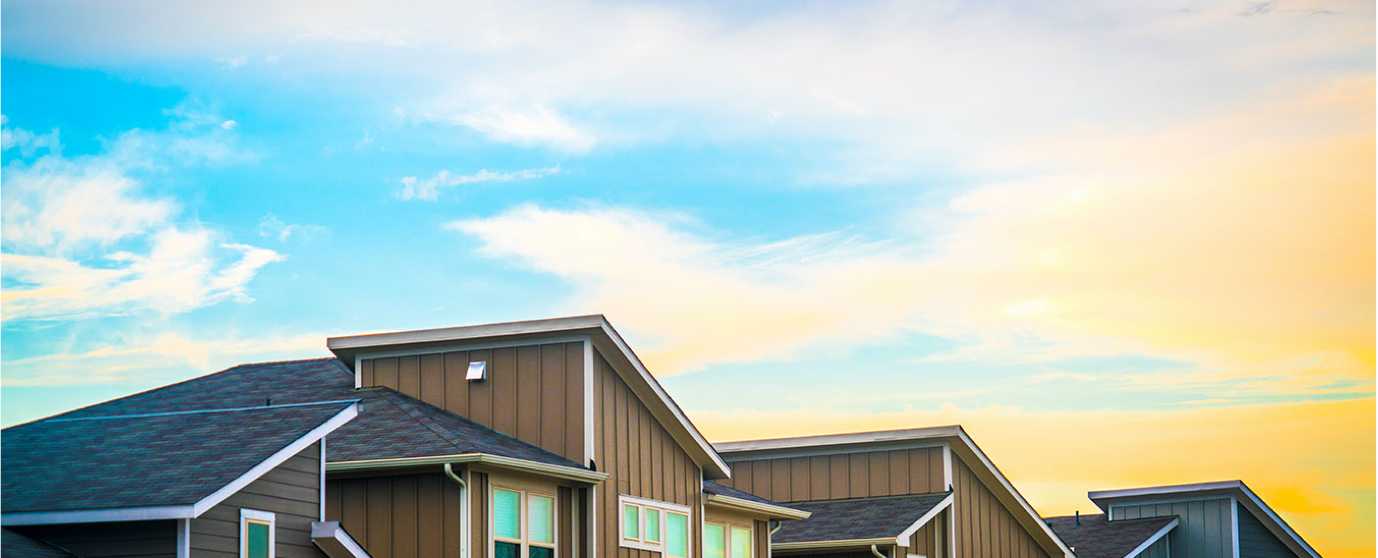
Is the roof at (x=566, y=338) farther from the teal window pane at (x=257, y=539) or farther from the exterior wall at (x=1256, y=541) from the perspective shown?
the exterior wall at (x=1256, y=541)

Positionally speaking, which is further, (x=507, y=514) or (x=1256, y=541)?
(x=1256, y=541)

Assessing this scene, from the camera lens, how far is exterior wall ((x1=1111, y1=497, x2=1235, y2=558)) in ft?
140

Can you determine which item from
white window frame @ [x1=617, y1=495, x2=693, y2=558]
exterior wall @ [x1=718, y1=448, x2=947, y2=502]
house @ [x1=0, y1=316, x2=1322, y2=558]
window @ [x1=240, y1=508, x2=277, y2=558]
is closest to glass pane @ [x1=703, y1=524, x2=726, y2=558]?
house @ [x1=0, y1=316, x2=1322, y2=558]

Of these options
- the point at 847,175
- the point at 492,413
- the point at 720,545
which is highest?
the point at 847,175

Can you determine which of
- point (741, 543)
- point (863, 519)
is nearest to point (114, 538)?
point (741, 543)

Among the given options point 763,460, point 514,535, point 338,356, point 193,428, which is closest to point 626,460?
point 514,535

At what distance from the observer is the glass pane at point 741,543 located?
31500 mm

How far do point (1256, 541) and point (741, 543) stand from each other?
18051mm

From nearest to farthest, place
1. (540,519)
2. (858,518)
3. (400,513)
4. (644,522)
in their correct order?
(400,513) → (540,519) → (644,522) → (858,518)

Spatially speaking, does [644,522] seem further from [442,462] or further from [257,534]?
[257,534]

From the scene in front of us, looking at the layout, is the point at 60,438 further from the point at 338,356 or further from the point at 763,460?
the point at 763,460

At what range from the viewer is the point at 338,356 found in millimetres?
28844

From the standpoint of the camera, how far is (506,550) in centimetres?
2484

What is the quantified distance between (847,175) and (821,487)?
7405 mm
